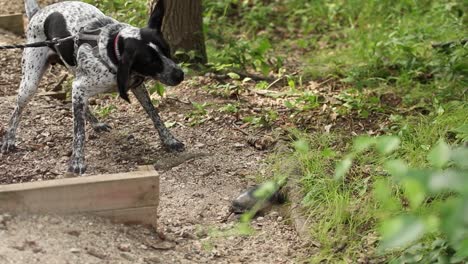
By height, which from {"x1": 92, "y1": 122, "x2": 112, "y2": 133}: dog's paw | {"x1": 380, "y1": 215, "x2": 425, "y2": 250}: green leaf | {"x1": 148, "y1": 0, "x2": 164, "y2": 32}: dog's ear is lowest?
{"x1": 92, "y1": 122, "x2": 112, "y2": 133}: dog's paw

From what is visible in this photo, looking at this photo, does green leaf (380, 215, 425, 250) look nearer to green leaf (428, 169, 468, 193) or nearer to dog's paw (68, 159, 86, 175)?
green leaf (428, 169, 468, 193)

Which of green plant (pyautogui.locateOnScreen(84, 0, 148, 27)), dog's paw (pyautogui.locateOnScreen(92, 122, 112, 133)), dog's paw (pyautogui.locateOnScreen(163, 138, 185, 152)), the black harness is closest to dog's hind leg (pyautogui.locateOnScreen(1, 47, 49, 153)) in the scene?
the black harness

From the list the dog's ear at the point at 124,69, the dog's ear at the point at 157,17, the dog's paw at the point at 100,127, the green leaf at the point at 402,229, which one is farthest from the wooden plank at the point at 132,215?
the green leaf at the point at 402,229

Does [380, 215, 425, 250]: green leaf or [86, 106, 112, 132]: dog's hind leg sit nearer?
[380, 215, 425, 250]: green leaf

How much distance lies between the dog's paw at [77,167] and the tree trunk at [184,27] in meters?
2.37

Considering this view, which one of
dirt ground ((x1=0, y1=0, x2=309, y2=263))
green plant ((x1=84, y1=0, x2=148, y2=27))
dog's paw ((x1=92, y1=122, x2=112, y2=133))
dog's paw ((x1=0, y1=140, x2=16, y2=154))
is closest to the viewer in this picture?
dirt ground ((x1=0, y1=0, x2=309, y2=263))

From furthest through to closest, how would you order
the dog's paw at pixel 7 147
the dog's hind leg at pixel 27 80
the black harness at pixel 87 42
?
the dog's paw at pixel 7 147, the dog's hind leg at pixel 27 80, the black harness at pixel 87 42

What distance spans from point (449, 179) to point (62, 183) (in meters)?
2.77

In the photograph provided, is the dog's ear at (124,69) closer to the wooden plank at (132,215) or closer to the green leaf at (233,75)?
the wooden plank at (132,215)

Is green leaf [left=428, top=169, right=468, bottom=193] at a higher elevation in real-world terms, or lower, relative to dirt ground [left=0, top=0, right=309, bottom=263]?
higher

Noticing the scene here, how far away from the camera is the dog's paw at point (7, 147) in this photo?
Result: 6.00 meters

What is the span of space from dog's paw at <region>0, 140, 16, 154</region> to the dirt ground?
0.06 meters

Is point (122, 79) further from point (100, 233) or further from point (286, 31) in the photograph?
point (286, 31)

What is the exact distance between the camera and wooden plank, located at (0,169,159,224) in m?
4.11
